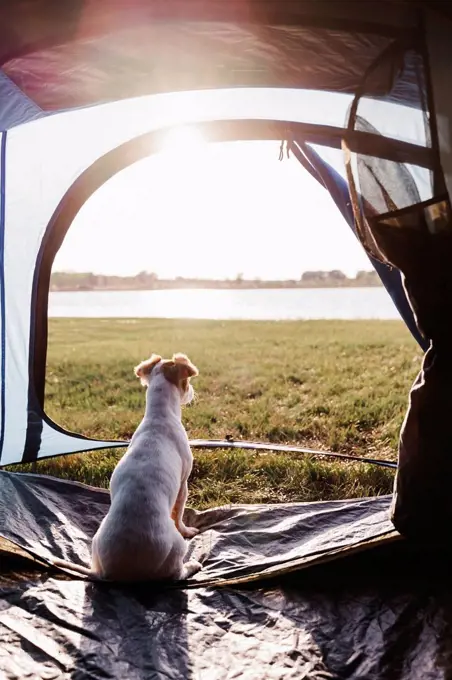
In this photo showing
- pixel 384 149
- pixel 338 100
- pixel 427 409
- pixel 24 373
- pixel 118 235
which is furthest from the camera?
pixel 118 235

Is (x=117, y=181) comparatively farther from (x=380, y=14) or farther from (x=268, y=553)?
(x=268, y=553)

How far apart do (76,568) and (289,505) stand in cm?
148

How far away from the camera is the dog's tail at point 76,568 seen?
2899mm

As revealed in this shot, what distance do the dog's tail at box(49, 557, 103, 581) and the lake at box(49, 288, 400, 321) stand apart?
10.7 m

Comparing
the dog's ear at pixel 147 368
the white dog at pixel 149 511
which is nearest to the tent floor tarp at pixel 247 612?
the white dog at pixel 149 511

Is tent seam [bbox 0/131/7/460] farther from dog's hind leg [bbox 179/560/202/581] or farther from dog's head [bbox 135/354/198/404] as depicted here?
dog's hind leg [bbox 179/560/202/581]

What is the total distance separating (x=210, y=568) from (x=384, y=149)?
7.61ft

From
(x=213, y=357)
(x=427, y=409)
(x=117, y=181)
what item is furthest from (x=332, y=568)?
(x=213, y=357)

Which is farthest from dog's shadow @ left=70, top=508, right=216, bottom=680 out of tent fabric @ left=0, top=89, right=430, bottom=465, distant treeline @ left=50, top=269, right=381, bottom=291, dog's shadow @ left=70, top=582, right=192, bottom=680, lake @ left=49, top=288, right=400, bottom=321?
distant treeline @ left=50, top=269, right=381, bottom=291

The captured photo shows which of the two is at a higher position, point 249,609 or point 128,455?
point 128,455

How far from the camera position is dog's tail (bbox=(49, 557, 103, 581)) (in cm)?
290

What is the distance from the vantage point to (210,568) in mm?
3184

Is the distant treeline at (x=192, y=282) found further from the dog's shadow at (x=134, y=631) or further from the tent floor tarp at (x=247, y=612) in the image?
the dog's shadow at (x=134, y=631)

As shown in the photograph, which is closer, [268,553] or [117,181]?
[268,553]
